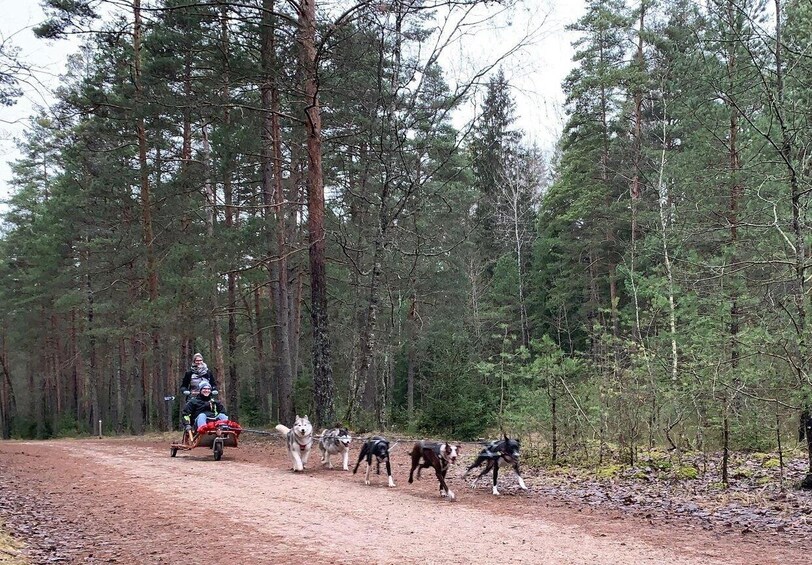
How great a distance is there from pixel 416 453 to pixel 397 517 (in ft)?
6.75

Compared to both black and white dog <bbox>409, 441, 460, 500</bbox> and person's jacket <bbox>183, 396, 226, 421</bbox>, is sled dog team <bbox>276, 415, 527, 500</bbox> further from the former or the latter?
person's jacket <bbox>183, 396, 226, 421</bbox>

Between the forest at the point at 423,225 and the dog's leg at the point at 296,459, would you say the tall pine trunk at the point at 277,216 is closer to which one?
the forest at the point at 423,225

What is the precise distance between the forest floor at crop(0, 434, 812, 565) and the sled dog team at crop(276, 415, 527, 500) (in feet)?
0.91

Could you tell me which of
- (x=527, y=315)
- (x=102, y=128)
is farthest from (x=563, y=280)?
(x=102, y=128)

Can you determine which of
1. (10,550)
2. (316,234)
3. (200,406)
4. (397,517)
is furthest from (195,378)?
(10,550)

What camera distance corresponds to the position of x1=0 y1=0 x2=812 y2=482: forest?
9430 mm

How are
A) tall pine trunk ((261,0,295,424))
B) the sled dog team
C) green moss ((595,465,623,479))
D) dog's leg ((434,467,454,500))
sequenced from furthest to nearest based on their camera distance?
tall pine trunk ((261,0,295,424))
green moss ((595,465,623,479))
the sled dog team
dog's leg ((434,467,454,500))

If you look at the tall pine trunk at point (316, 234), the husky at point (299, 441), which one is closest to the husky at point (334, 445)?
the husky at point (299, 441)

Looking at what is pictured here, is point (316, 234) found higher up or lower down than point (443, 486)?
higher up

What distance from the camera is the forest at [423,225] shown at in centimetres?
943

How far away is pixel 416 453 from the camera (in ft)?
30.4

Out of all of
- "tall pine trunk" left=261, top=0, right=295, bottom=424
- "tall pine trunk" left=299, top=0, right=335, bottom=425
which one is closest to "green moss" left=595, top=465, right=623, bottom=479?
"tall pine trunk" left=299, top=0, right=335, bottom=425

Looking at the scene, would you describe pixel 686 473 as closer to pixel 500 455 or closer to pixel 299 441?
Result: pixel 500 455

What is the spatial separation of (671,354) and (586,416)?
178 cm
